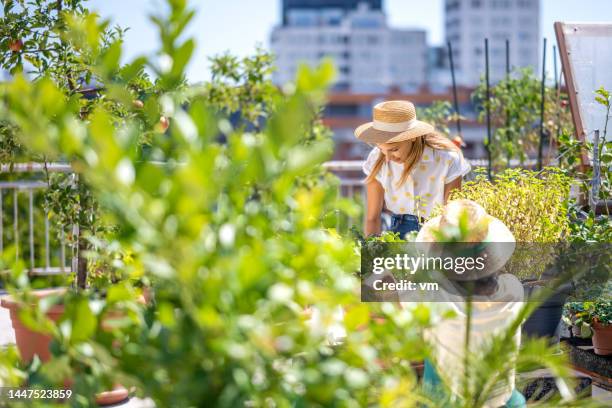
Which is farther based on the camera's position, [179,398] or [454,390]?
[454,390]

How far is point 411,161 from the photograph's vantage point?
3352 mm

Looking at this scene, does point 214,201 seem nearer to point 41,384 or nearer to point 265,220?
point 265,220

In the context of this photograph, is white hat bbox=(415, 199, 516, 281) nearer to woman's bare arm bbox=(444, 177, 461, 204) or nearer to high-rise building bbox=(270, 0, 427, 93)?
woman's bare arm bbox=(444, 177, 461, 204)

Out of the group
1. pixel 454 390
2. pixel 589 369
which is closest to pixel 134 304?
pixel 454 390

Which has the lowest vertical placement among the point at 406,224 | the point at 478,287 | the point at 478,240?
the point at 406,224

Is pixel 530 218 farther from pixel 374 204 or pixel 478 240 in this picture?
pixel 478 240

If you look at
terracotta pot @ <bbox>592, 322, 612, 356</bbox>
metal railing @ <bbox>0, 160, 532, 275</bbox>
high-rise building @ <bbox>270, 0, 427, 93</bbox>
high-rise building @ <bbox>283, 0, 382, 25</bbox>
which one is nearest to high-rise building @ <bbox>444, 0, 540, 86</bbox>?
high-rise building @ <bbox>270, 0, 427, 93</bbox>

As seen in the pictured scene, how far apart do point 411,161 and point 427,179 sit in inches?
4.1

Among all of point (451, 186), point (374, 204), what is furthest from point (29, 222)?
point (451, 186)

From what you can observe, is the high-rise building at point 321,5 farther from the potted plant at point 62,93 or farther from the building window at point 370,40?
the potted plant at point 62,93

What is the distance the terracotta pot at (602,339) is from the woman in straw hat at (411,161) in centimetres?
79

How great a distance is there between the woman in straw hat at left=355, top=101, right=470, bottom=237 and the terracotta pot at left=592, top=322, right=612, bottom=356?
0.79 m

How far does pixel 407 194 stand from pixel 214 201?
232cm

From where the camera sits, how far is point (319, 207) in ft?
3.57
